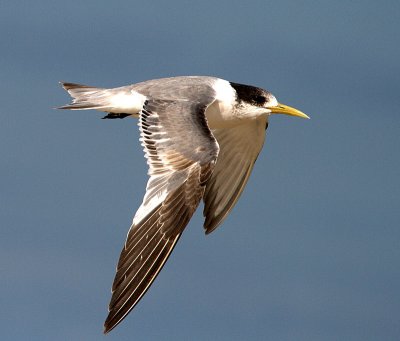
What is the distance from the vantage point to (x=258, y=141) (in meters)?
20.8

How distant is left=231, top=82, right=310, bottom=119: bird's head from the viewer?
19641 mm

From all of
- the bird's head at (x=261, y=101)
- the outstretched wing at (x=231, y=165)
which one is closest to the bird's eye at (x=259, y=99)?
the bird's head at (x=261, y=101)

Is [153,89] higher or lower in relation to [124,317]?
higher

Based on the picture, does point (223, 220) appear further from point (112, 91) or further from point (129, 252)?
point (129, 252)

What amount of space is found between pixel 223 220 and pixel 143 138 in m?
3.50

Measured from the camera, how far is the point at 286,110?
20047 millimetres

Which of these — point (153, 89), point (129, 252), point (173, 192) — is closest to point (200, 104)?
point (153, 89)

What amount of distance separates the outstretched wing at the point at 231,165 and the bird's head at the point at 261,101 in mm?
461

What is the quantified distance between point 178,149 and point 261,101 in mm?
3457

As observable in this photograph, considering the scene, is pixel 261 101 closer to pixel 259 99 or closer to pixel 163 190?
pixel 259 99

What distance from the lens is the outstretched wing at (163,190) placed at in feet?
50.3

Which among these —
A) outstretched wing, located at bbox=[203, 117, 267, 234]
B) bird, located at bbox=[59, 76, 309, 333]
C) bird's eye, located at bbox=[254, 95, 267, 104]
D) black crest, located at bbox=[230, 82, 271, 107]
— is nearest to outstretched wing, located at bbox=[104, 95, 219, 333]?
bird, located at bbox=[59, 76, 309, 333]

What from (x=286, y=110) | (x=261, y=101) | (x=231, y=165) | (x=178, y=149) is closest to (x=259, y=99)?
(x=261, y=101)

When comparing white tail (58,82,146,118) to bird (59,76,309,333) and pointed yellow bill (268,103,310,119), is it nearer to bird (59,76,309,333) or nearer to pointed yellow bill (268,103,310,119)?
bird (59,76,309,333)
